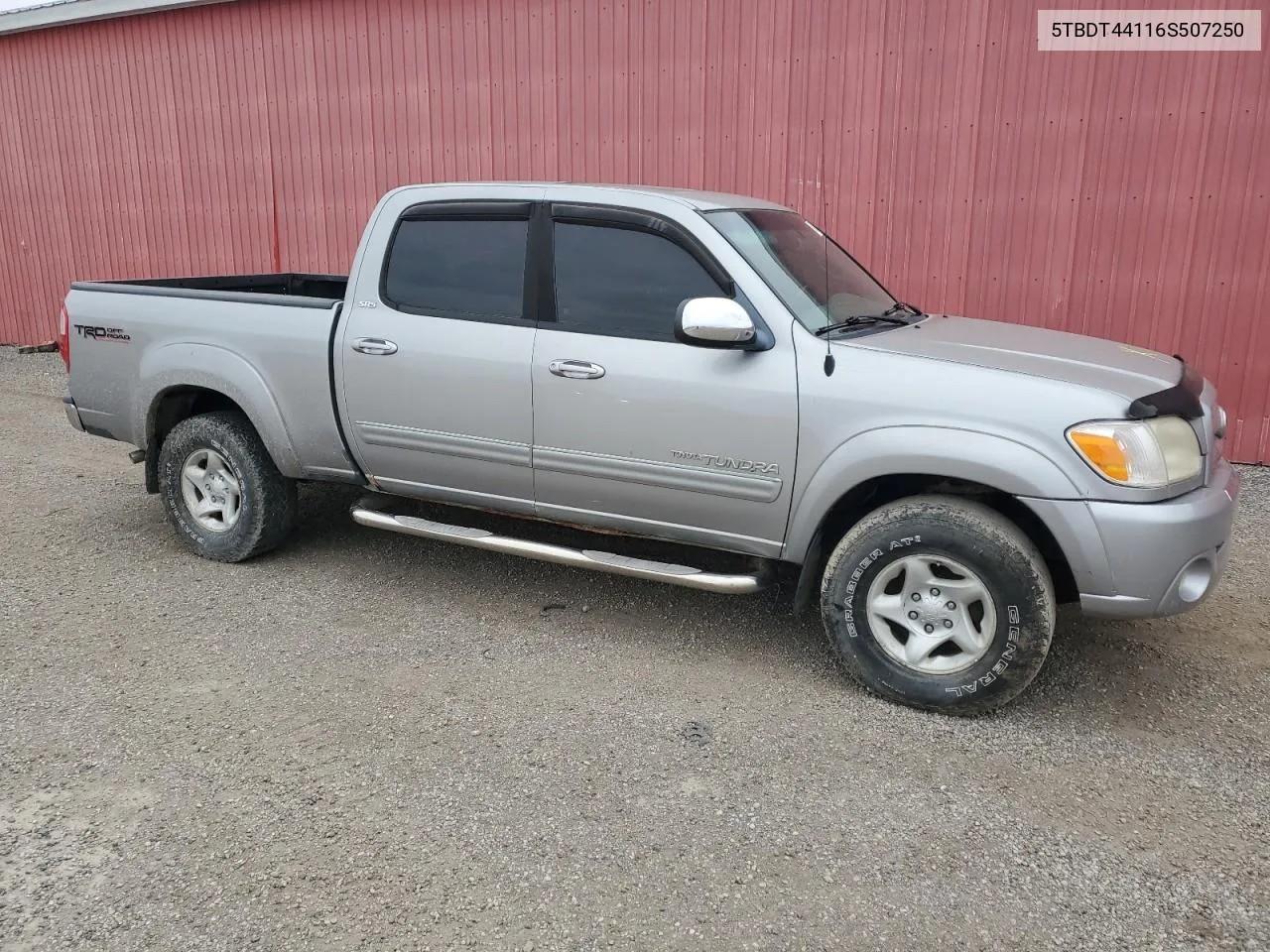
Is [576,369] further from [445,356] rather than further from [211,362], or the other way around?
[211,362]

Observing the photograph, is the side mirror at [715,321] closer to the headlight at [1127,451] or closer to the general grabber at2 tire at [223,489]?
the headlight at [1127,451]

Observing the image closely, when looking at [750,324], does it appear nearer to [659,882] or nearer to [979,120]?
[659,882]

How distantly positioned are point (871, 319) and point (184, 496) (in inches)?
143

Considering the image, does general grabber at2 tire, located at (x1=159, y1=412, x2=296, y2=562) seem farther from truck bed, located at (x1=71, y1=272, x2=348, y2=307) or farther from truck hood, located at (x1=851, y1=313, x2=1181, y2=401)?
truck hood, located at (x1=851, y1=313, x2=1181, y2=401)

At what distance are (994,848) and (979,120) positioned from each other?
558 centimetres

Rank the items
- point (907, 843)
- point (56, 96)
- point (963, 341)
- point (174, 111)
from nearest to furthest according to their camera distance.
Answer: point (907, 843)
point (963, 341)
point (174, 111)
point (56, 96)

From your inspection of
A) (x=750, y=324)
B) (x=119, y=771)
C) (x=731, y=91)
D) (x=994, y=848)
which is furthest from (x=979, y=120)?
(x=119, y=771)

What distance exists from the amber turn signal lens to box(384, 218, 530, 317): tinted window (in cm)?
232

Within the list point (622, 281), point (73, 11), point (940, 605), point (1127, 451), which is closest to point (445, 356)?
point (622, 281)

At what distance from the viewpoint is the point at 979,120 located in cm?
689

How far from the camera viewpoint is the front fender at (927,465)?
332cm

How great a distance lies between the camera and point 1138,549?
323 centimetres

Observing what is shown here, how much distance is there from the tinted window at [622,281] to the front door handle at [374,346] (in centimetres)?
82

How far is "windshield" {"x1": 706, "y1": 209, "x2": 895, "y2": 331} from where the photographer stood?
3912 millimetres
